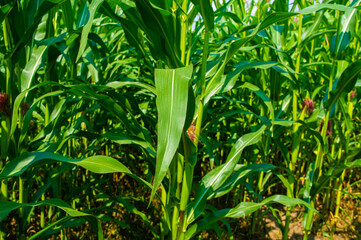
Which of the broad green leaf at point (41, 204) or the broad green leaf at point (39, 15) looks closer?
the broad green leaf at point (41, 204)

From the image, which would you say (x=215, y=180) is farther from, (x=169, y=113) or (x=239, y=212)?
(x=169, y=113)

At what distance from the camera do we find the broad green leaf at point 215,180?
101 cm

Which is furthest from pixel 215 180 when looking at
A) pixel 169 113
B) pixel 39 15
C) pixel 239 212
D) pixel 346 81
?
pixel 39 15

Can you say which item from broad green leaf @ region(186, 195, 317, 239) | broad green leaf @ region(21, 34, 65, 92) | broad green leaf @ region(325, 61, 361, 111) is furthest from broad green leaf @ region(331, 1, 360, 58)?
broad green leaf @ region(21, 34, 65, 92)

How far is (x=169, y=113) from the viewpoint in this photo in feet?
2.09

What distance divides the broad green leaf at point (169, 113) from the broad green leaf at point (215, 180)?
0.46m

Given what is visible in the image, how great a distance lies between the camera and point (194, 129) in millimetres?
1020

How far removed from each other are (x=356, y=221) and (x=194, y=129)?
164 centimetres

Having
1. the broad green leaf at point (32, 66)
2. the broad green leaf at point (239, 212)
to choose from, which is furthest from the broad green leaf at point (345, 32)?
the broad green leaf at point (32, 66)

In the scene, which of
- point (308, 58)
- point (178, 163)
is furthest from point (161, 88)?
point (308, 58)

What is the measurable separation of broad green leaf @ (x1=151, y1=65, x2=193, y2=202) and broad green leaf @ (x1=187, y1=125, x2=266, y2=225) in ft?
1.50

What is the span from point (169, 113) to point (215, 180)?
513mm

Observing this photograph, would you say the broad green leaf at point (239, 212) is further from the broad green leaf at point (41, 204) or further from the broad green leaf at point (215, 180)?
the broad green leaf at point (41, 204)

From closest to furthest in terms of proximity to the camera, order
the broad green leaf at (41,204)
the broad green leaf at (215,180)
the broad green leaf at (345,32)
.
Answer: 1. the broad green leaf at (41,204)
2. the broad green leaf at (215,180)
3. the broad green leaf at (345,32)
